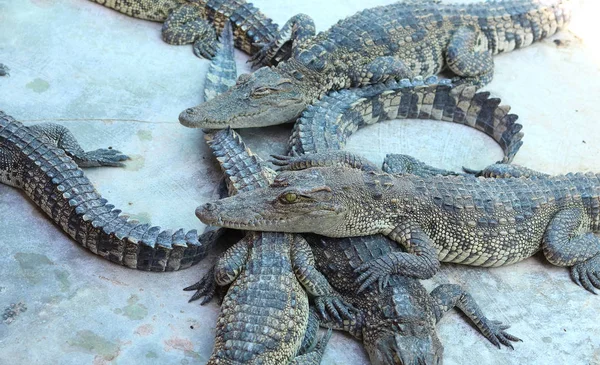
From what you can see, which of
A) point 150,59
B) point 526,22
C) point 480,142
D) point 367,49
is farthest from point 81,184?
point 526,22

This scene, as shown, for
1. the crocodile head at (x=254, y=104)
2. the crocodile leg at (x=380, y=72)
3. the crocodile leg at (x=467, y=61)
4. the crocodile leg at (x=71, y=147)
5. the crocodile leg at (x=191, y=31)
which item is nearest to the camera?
the crocodile leg at (x=71, y=147)

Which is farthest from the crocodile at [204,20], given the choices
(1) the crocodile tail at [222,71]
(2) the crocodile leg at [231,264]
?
(2) the crocodile leg at [231,264]

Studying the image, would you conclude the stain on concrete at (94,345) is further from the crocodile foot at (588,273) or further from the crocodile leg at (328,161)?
the crocodile foot at (588,273)

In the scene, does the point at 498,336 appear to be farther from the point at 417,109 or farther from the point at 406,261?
the point at 417,109

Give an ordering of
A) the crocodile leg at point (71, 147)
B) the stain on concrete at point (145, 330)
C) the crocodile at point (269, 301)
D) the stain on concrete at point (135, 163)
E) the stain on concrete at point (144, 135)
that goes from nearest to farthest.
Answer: the crocodile at point (269, 301) < the stain on concrete at point (145, 330) < the crocodile leg at point (71, 147) < the stain on concrete at point (135, 163) < the stain on concrete at point (144, 135)

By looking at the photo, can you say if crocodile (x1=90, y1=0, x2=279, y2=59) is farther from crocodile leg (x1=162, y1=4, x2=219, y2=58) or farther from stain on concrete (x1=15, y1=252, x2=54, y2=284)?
stain on concrete (x1=15, y1=252, x2=54, y2=284)

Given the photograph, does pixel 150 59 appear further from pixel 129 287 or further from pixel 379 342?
pixel 379 342
